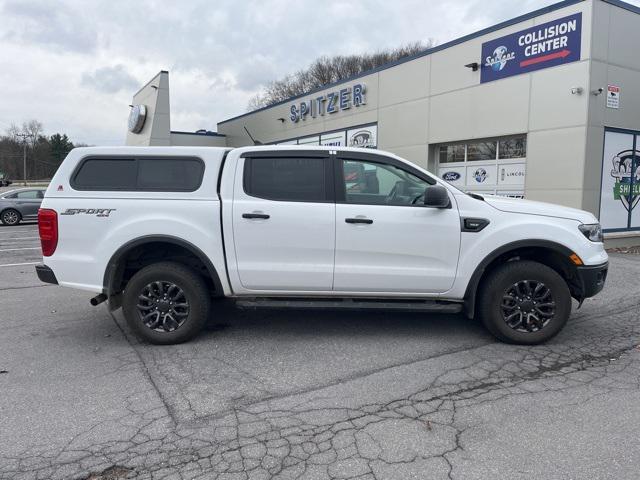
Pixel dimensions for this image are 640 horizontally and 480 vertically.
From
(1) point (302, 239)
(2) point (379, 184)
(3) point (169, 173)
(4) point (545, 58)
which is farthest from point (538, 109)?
(3) point (169, 173)

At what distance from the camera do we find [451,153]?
15180 millimetres

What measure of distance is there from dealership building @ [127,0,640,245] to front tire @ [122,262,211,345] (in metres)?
10.1

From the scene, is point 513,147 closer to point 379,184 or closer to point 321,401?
point 379,184

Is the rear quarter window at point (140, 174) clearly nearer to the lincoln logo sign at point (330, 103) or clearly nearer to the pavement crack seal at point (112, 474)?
the pavement crack seal at point (112, 474)

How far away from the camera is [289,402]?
359 cm

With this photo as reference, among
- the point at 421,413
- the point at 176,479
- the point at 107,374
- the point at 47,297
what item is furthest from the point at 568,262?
the point at 47,297

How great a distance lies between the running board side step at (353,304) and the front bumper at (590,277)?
1.16m

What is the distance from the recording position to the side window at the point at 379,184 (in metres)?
4.72

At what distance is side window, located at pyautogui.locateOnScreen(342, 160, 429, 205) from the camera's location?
4723mm

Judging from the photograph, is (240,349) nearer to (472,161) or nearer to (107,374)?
(107,374)

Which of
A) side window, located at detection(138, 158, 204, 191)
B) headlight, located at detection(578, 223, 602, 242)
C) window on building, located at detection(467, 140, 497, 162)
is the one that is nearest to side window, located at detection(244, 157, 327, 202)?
side window, located at detection(138, 158, 204, 191)

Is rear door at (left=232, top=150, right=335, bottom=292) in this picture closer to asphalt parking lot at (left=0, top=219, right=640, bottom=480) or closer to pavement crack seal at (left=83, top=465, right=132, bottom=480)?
asphalt parking lot at (left=0, top=219, right=640, bottom=480)

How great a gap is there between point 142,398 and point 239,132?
2706cm

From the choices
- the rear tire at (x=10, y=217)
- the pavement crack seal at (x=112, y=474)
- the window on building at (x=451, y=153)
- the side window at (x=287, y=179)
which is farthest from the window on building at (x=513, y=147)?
the rear tire at (x=10, y=217)
